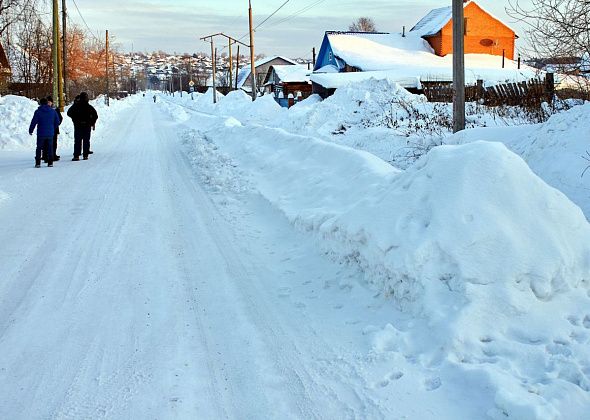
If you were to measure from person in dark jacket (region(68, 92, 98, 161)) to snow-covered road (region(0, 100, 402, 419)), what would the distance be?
23.1ft

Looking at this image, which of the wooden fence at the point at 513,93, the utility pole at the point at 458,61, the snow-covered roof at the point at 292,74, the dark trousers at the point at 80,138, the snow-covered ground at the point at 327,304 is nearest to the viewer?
the snow-covered ground at the point at 327,304

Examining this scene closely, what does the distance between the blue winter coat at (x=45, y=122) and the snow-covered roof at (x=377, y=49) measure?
30.9 meters

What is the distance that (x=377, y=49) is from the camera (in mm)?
46719

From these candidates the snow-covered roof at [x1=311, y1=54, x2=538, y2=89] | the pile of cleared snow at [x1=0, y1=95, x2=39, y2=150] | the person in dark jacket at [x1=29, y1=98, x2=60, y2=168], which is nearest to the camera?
the person in dark jacket at [x1=29, y1=98, x2=60, y2=168]

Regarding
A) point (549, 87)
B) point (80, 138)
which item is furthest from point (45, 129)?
point (549, 87)

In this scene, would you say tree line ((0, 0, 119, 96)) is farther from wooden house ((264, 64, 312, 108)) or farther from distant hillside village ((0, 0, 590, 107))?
wooden house ((264, 64, 312, 108))

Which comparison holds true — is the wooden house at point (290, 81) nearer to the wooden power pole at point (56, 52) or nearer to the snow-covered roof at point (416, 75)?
the snow-covered roof at point (416, 75)

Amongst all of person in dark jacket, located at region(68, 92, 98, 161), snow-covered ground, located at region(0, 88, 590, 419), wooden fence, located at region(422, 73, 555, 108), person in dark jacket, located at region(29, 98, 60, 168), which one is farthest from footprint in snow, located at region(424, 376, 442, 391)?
person in dark jacket, located at region(68, 92, 98, 161)

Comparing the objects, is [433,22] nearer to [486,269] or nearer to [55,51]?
[55,51]

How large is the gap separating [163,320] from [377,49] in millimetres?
44826

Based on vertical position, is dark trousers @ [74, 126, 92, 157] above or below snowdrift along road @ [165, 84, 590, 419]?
above

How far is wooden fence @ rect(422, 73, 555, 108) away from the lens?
14.3 meters

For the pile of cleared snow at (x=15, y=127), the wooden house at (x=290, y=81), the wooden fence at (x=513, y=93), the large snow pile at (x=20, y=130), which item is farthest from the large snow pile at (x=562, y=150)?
the wooden house at (x=290, y=81)

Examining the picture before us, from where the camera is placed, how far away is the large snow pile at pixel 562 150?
25.6 feet
